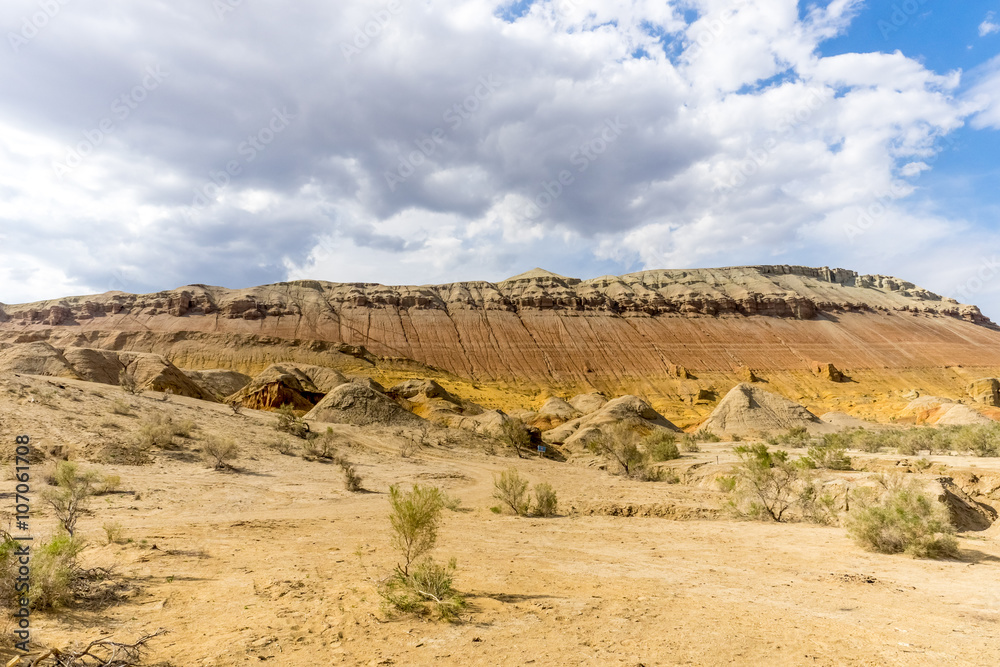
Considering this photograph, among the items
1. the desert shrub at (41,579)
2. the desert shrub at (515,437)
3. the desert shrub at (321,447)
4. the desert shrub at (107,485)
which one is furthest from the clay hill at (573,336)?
the desert shrub at (41,579)

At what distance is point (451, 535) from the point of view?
1048cm

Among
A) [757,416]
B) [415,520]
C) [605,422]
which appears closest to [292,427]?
[415,520]

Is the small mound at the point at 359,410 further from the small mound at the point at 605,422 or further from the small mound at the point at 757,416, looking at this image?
the small mound at the point at 757,416

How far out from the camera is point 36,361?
1139 inches

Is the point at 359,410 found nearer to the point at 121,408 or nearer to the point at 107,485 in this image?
the point at 121,408

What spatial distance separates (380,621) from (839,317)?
109634 mm

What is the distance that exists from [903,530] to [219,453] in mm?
18234

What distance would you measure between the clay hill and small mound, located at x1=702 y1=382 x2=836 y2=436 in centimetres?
1273

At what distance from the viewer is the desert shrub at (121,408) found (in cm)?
2004

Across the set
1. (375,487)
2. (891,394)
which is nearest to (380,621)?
(375,487)

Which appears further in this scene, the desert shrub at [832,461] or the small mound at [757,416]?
the small mound at [757,416]

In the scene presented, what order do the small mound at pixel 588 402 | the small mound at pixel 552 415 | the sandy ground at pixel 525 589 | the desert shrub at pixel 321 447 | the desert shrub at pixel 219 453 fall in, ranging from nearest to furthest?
the sandy ground at pixel 525 589 → the desert shrub at pixel 219 453 → the desert shrub at pixel 321 447 → the small mound at pixel 552 415 → the small mound at pixel 588 402

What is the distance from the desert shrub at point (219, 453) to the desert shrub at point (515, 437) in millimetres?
15928

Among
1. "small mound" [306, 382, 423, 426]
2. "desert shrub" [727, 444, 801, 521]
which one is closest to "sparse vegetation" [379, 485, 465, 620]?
"desert shrub" [727, 444, 801, 521]
